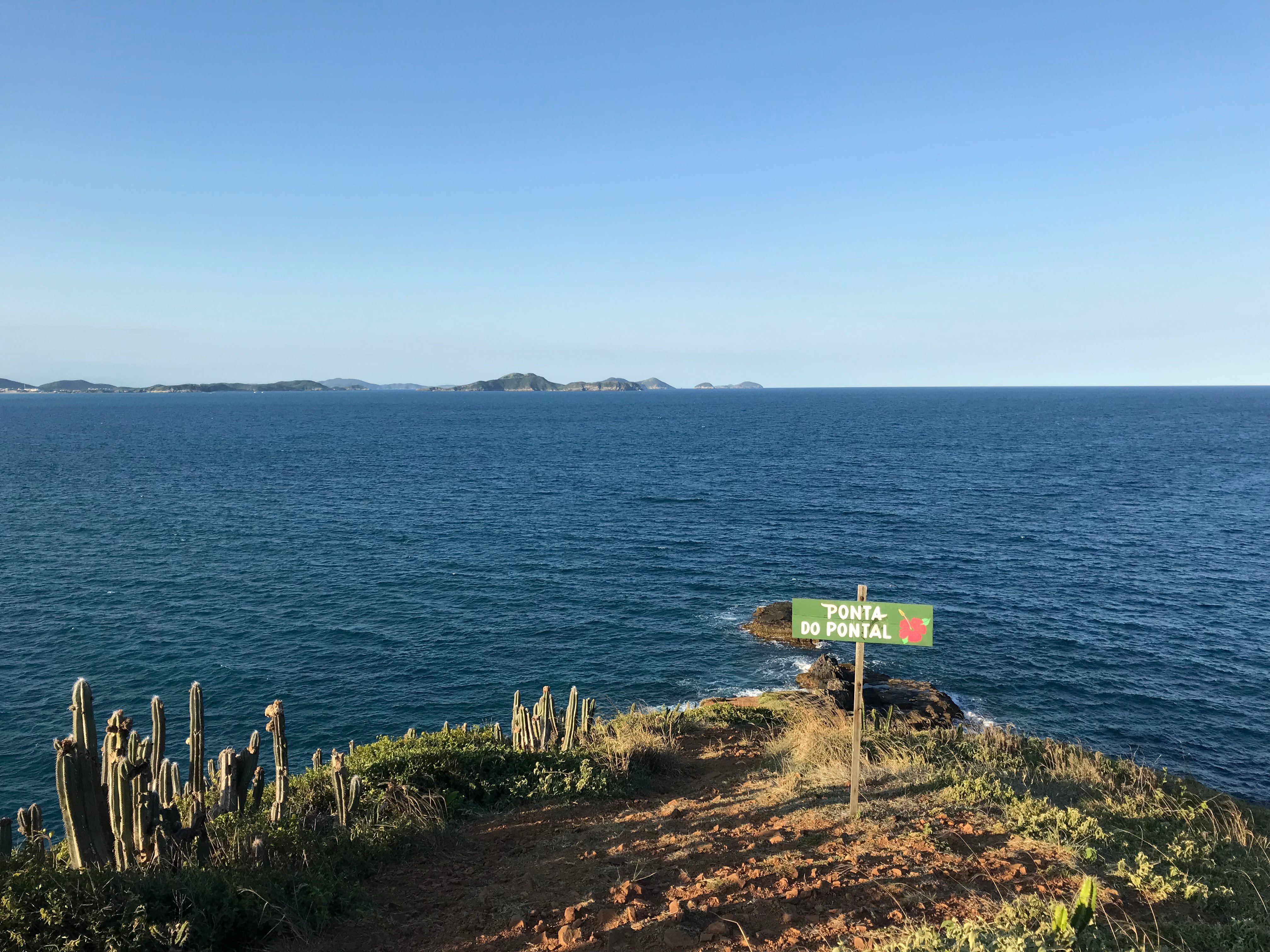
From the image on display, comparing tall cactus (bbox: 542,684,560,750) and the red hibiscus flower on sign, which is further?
tall cactus (bbox: 542,684,560,750)

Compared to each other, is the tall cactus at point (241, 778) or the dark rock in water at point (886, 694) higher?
the tall cactus at point (241, 778)

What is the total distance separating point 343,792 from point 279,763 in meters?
2.38

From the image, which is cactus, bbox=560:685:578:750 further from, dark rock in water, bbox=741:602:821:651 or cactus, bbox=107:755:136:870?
dark rock in water, bbox=741:602:821:651

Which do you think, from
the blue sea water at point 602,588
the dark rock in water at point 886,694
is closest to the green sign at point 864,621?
the dark rock in water at point 886,694

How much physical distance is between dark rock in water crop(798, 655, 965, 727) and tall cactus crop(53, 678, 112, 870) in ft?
63.9

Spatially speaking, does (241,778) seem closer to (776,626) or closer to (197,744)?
(197,744)

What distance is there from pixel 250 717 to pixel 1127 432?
139166 millimetres

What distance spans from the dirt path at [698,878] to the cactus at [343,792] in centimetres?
131

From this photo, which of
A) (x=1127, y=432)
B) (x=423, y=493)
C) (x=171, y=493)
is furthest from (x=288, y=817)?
(x=1127, y=432)

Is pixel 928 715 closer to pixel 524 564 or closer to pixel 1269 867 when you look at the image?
pixel 1269 867

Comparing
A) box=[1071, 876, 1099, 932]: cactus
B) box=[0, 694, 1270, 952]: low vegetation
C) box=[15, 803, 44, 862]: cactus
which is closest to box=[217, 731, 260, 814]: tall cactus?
box=[0, 694, 1270, 952]: low vegetation

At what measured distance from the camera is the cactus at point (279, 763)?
33.7 ft

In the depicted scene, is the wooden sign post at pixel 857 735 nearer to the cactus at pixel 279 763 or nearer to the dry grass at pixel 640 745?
the dry grass at pixel 640 745

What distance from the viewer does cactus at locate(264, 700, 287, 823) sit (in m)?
10.3
